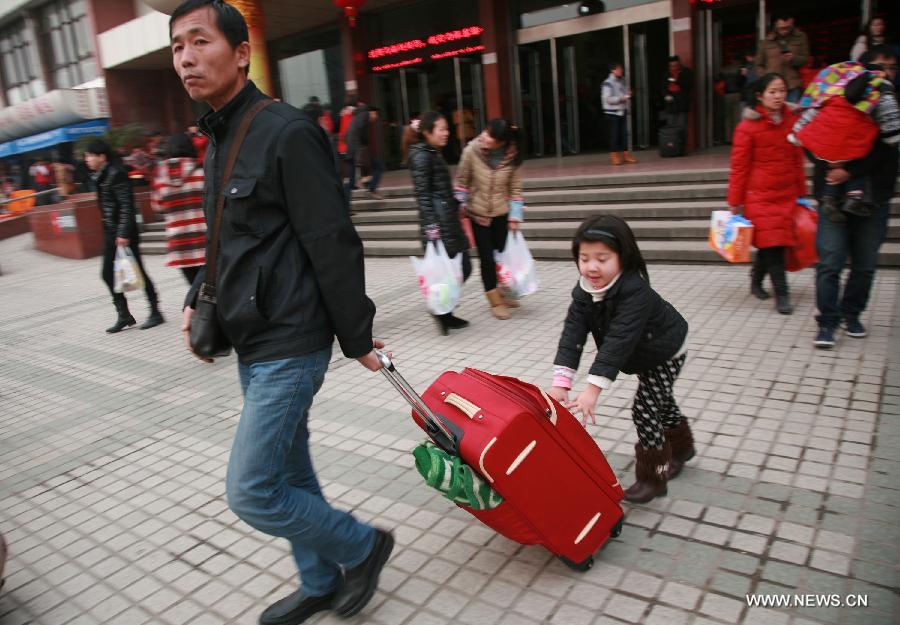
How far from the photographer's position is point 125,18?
21094mm

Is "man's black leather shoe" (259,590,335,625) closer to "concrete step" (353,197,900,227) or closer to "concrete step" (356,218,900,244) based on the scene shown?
"concrete step" (356,218,900,244)

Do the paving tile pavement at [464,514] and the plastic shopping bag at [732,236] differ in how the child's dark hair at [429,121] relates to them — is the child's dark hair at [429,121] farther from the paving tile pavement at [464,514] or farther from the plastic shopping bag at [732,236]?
the plastic shopping bag at [732,236]

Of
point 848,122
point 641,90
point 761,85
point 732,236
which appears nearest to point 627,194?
point 732,236

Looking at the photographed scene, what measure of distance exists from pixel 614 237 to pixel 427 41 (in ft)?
49.2

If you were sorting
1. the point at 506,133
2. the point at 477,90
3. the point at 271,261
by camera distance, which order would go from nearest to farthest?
the point at 271,261 < the point at 506,133 < the point at 477,90

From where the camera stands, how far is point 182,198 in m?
5.92

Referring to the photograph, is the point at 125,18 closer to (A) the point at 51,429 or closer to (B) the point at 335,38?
(B) the point at 335,38

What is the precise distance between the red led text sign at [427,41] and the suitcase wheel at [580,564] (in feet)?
46.4

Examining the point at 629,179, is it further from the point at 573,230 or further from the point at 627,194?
the point at 573,230

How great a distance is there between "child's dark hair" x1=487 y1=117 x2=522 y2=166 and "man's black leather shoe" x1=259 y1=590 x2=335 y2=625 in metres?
4.22

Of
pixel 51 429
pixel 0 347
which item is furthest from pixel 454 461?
pixel 0 347

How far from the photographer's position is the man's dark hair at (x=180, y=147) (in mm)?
5766

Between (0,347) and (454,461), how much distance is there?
7308mm

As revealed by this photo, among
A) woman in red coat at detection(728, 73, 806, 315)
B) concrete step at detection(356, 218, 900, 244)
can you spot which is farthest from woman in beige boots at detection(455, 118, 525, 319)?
concrete step at detection(356, 218, 900, 244)
